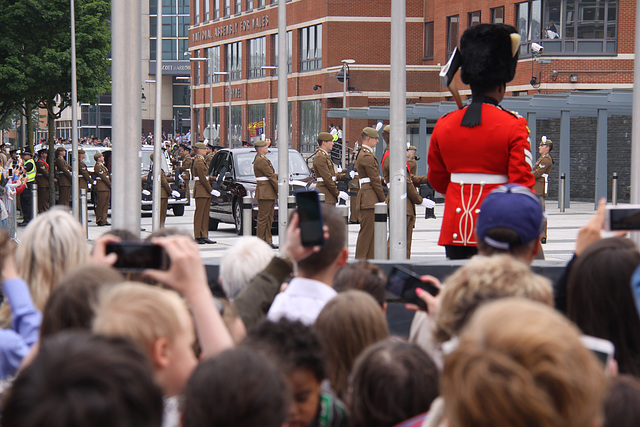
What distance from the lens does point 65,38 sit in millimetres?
30375

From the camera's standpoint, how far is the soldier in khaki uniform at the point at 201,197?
61.6ft

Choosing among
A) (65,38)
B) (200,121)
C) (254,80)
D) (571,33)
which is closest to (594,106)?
(571,33)

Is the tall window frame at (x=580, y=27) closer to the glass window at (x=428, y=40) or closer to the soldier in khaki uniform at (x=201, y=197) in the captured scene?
the glass window at (x=428, y=40)

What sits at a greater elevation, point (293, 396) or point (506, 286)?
point (506, 286)

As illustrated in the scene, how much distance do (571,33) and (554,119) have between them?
499 centimetres

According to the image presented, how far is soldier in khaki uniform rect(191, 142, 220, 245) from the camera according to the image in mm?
18766

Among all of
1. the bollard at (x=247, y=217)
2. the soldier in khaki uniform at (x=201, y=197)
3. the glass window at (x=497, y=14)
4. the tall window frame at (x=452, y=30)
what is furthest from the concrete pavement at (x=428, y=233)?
the tall window frame at (x=452, y=30)

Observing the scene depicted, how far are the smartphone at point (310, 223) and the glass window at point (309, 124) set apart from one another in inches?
2009

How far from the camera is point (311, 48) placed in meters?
56.6

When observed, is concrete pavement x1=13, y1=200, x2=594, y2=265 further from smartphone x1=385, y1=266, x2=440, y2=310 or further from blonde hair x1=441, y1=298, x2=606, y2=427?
blonde hair x1=441, y1=298, x2=606, y2=427

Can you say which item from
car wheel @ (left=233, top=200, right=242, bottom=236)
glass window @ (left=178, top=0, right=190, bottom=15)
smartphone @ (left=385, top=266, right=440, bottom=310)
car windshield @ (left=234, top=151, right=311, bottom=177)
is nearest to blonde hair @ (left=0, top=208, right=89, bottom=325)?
smartphone @ (left=385, top=266, right=440, bottom=310)

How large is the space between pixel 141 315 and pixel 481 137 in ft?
12.7

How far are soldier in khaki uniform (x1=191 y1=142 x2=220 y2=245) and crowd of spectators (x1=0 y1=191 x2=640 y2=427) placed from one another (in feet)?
45.1

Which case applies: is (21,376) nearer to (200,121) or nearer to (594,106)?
(594,106)
